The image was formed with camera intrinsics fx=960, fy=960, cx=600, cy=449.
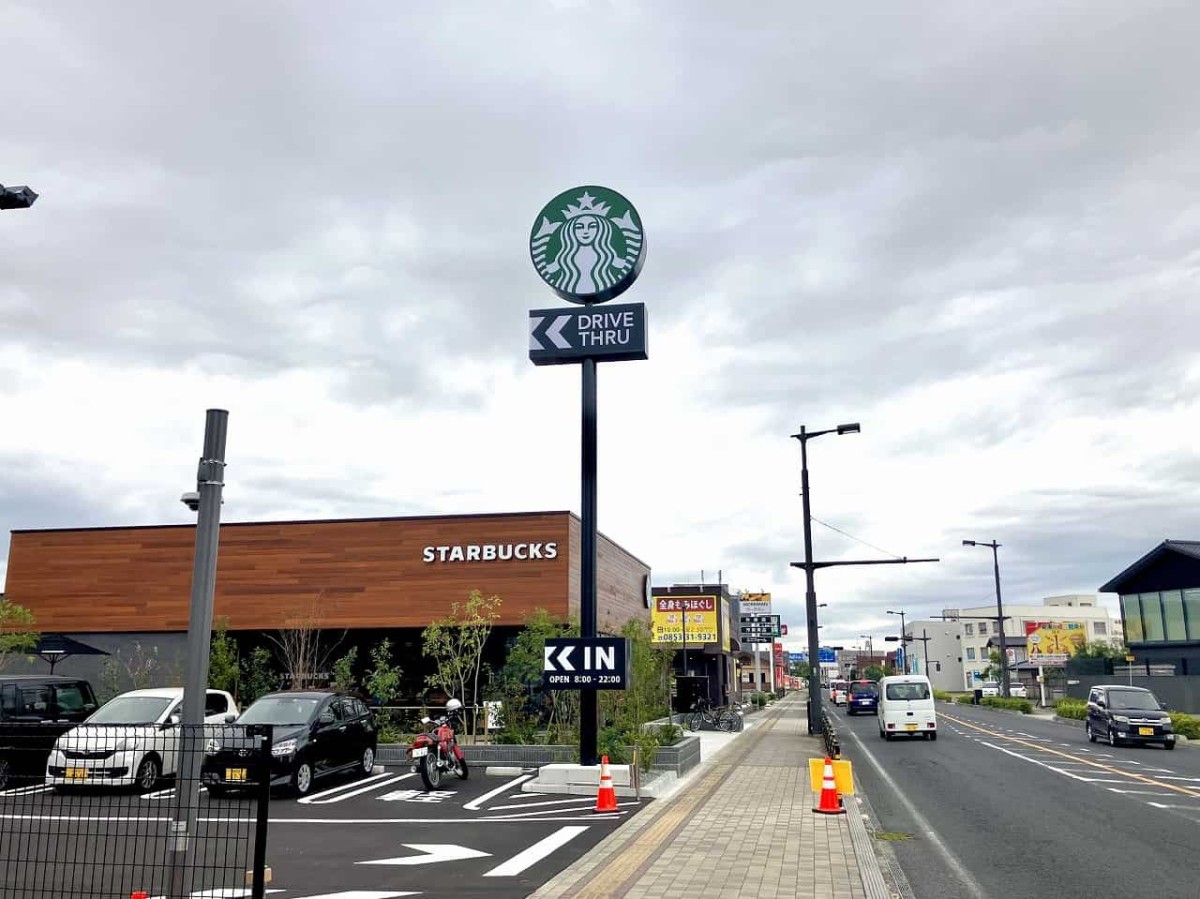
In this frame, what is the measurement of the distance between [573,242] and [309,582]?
16648 millimetres

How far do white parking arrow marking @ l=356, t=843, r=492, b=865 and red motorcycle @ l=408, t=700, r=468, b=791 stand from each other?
4936 mm

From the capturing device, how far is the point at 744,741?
29.8 meters

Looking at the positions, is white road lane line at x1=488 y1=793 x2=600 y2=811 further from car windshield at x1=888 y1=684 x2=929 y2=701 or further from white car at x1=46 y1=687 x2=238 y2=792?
car windshield at x1=888 y1=684 x2=929 y2=701

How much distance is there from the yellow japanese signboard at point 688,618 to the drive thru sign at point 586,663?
34.6 m

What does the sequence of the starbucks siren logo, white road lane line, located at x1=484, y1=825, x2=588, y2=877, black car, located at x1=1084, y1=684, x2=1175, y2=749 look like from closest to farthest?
white road lane line, located at x1=484, y1=825, x2=588, y2=877
the starbucks siren logo
black car, located at x1=1084, y1=684, x2=1175, y2=749

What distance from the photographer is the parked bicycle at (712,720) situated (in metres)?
35.0

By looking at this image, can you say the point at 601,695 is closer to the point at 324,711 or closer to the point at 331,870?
the point at 324,711

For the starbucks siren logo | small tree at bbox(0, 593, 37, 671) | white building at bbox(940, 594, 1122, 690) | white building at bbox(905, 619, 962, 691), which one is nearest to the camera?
the starbucks siren logo

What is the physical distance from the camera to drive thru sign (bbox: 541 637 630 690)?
52.0 ft

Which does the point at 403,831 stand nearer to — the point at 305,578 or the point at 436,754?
the point at 436,754

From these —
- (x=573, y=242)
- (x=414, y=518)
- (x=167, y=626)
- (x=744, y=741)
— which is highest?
(x=573, y=242)

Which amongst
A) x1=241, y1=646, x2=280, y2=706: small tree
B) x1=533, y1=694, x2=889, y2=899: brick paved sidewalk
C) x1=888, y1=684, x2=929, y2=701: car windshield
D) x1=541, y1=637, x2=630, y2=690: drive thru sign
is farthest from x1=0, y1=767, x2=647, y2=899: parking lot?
x1=888, y1=684, x2=929, y2=701: car windshield

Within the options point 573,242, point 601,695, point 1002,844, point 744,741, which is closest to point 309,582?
point 601,695

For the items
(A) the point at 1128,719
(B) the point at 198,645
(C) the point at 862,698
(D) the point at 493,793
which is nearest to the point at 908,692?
(A) the point at 1128,719
